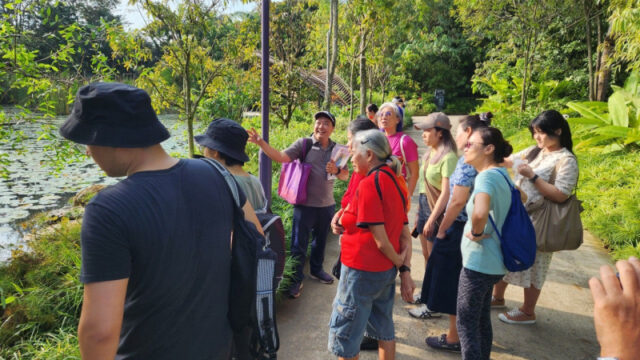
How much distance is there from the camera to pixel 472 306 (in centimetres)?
236

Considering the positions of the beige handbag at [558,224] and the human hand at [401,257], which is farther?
the beige handbag at [558,224]

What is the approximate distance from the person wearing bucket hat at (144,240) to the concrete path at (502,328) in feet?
6.15

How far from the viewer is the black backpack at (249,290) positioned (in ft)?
4.60

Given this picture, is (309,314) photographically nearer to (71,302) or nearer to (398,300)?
(398,300)

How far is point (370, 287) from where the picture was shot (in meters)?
2.25

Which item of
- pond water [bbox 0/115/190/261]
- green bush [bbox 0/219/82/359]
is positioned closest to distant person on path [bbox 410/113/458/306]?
green bush [bbox 0/219/82/359]

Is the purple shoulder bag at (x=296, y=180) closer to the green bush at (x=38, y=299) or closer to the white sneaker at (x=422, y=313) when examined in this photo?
the white sneaker at (x=422, y=313)

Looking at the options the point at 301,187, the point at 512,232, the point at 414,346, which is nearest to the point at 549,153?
the point at 512,232

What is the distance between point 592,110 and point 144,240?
1168cm

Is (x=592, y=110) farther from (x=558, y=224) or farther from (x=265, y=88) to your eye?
(x=265, y=88)

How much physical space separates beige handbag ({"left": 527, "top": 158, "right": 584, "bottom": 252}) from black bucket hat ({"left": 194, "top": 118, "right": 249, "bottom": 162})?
2.39 metres

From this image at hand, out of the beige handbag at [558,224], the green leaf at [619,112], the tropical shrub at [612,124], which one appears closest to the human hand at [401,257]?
the beige handbag at [558,224]

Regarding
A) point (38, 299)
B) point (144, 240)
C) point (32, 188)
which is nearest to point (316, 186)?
point (38, 299)

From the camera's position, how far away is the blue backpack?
7.61 feet
